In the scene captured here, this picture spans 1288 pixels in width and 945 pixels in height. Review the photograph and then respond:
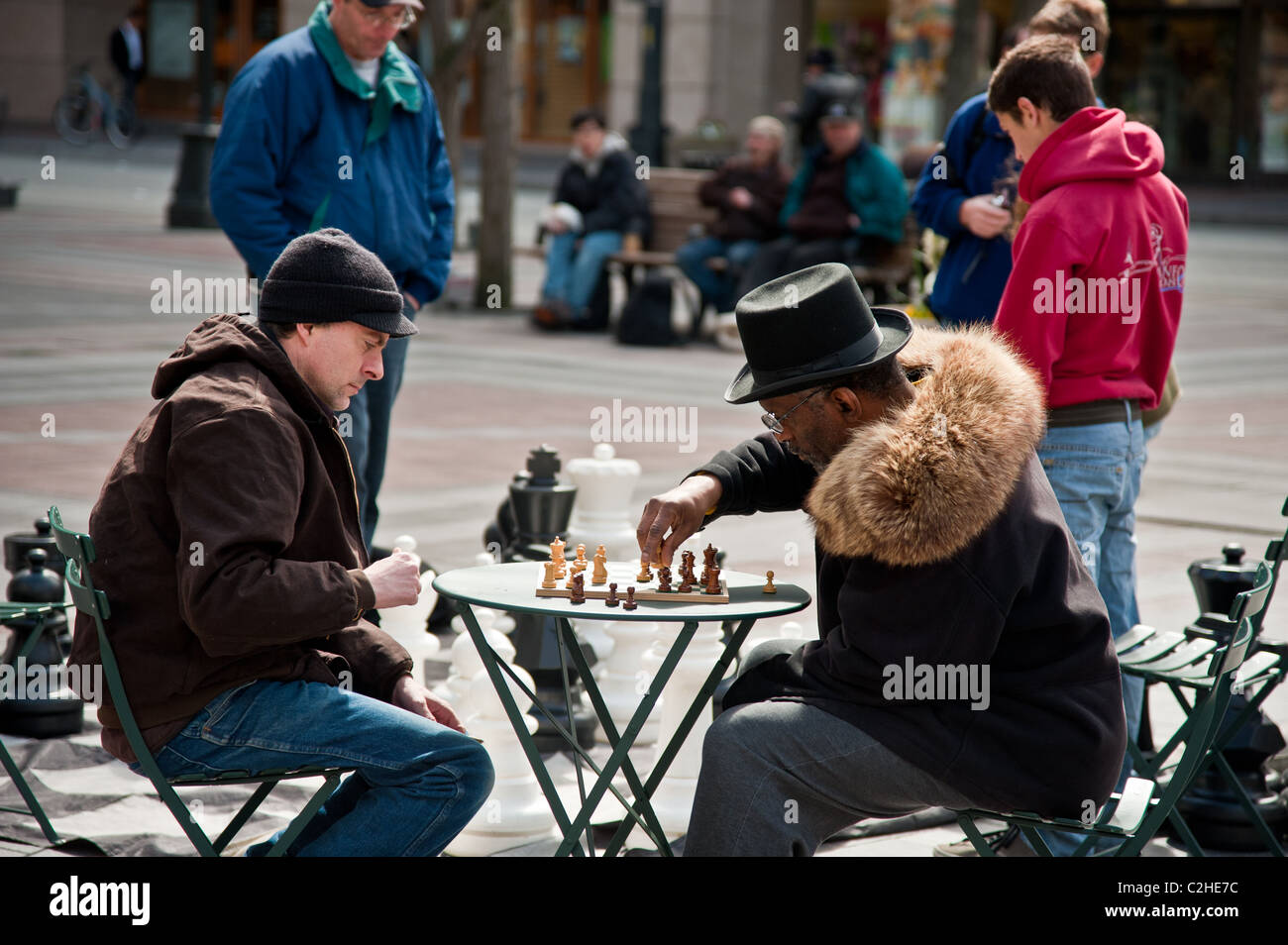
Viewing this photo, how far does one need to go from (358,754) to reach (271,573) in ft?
1.30

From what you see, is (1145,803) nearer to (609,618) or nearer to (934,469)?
(934,469)

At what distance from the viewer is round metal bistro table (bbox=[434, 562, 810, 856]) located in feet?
10.5

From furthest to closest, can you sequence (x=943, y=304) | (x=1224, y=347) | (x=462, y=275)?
(x=462, y=275) → (x=1224, y=347) → (x=943, y=304)

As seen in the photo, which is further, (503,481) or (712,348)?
(712,348)

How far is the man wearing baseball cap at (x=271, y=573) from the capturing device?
2980 millimetres

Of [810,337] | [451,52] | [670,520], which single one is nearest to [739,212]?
[451,52]

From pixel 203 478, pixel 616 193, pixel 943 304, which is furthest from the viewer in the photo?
pixel 616 193

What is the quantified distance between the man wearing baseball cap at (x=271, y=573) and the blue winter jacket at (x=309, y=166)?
6.12 feet

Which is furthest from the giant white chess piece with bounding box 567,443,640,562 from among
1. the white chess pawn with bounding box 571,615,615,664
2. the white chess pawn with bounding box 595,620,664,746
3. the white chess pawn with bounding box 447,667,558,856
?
the white chess pawn with bounding box 447,667,558,856

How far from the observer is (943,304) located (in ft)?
16.2

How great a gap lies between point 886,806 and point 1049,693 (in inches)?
14.4

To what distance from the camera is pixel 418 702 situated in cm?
338

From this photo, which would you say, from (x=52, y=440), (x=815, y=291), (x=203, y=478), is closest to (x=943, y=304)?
(x=815, y=291)
